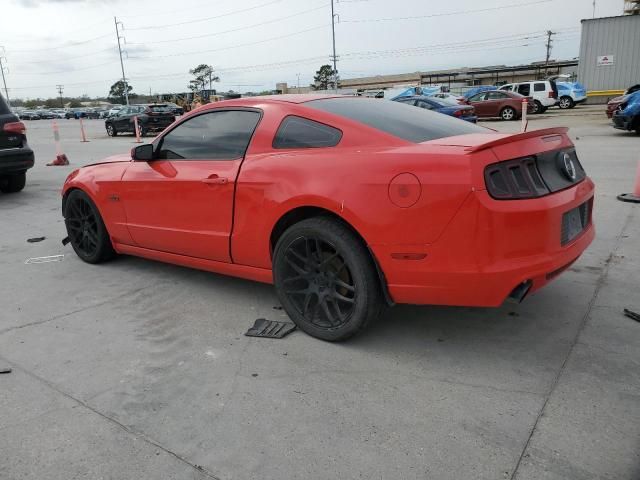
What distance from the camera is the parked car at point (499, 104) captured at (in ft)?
80.0

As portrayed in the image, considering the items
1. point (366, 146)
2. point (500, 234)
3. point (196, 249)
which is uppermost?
point (366, 146)

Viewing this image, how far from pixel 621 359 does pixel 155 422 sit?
2.50 m

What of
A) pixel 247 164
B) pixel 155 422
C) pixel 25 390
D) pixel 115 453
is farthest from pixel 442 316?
pixel 25 390

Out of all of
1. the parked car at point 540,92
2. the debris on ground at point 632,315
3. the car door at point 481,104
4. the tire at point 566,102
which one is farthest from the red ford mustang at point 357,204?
the tire at point 566,102

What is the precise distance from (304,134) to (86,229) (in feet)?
9.12

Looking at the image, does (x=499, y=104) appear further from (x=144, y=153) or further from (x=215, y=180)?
(x=215, y=180)

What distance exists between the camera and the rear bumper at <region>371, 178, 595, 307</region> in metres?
2.72

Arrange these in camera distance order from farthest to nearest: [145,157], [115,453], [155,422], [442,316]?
[145,157] < [442,316] < [155,422] < [115,453]

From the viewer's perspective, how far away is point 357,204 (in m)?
3.01

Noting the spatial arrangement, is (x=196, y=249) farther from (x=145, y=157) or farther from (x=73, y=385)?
(x=73, y=385)

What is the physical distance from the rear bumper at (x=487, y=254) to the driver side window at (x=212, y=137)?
1.43m

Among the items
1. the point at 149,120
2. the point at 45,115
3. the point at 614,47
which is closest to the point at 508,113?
the point at 614,47

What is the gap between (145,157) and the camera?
4.31 m

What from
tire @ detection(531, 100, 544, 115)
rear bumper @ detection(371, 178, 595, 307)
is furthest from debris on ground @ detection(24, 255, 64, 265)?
tire @ detection(531, 100, 544, 115)
